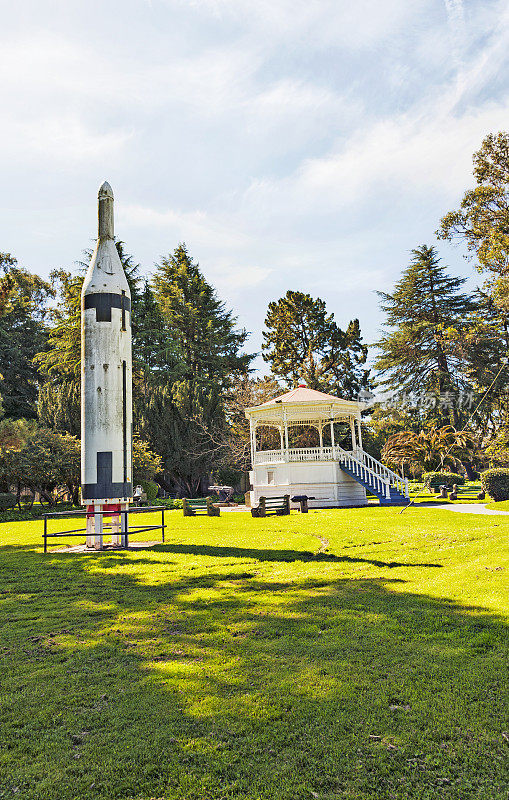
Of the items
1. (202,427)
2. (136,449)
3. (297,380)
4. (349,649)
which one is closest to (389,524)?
(349,649)

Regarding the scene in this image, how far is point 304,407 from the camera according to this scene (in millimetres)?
26266

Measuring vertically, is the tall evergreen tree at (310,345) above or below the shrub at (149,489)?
above

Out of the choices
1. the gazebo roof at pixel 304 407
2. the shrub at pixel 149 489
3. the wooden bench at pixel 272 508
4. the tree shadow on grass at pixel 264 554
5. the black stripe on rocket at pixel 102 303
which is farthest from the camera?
the shrub at pixel 149 489

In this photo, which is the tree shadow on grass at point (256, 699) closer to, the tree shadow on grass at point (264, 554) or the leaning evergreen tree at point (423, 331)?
the tree shadow on grass at point (264, 554)

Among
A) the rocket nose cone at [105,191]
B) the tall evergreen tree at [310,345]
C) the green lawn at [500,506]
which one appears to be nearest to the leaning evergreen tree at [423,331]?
the tall evergreen tree at [310,345]

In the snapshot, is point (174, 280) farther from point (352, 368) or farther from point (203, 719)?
point (203, 719)

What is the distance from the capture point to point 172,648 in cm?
558

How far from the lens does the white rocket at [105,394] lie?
1334 centimetres

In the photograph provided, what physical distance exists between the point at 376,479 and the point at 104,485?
14428mm

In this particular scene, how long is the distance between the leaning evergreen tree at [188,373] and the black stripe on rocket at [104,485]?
75.8 feet

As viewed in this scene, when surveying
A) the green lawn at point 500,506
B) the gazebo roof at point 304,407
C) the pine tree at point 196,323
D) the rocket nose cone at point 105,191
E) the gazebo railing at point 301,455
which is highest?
the pine tree at point 196,323

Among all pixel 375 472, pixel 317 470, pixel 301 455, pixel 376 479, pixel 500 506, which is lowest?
pixel 500 506

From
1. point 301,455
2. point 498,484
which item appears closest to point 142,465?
point 301,455

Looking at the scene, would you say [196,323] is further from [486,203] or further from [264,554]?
[264,554]
